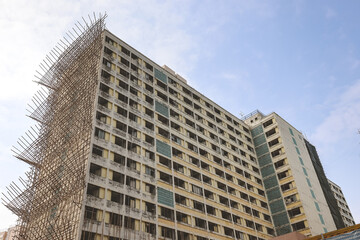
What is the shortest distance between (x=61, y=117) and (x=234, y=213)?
1127 inches

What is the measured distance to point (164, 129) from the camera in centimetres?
4809

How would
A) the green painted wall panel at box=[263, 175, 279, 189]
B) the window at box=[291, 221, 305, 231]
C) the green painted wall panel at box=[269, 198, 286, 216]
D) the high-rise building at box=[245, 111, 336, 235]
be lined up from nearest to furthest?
the window at box=[291, 221, 305, 231] < the high-rise building at box=[245, 111, 336, 235] < the green painted wall panel at box=[269, 198, 286, 216] < the green painted wall panel at box=[263, 175, 279, 189]

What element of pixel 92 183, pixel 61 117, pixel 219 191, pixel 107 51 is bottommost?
pixel 92 183

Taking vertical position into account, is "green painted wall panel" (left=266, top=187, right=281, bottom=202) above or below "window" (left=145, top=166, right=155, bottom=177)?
above

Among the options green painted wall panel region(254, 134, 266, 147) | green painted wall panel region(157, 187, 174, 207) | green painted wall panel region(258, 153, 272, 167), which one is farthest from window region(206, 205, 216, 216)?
green painted wall panel region(254, 134, 266, 147)

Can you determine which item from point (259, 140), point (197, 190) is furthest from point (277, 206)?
point (197, 190)

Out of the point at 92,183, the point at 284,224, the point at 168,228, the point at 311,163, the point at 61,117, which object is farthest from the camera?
the point at 311,163

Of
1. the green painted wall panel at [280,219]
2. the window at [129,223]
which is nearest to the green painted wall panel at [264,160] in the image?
the green painted wall panel at [280,219]

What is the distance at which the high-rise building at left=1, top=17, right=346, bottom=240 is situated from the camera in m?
34.3

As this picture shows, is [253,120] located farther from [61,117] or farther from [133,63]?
[61,117]

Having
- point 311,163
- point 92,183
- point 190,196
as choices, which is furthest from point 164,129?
point 311,163

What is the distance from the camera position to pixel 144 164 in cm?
4078

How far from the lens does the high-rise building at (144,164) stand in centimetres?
3428

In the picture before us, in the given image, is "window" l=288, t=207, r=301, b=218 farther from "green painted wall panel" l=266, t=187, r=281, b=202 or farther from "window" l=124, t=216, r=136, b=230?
"window" l=124, t=216, r=136, b=230
